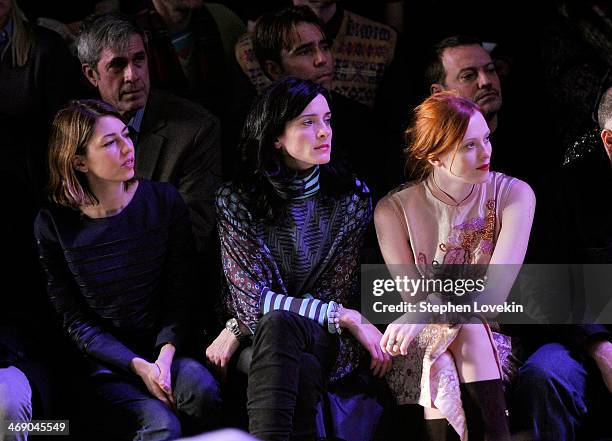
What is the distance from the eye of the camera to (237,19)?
14.7 ft

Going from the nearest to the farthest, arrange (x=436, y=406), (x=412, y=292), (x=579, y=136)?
(x=436, y=406)
(x=412, y=292)
(x=579, y=136)

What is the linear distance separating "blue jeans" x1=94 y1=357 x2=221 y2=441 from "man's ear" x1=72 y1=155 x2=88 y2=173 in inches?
27.0

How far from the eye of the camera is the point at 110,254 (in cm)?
348

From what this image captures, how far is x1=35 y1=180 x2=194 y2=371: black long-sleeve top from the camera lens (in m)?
3.48

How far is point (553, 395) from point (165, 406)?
1175 millimetres

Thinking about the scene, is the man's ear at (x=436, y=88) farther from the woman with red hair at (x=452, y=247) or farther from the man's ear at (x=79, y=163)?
the man's ear at (x=79, y=163)

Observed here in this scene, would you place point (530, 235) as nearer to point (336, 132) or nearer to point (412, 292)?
point (412, 292)

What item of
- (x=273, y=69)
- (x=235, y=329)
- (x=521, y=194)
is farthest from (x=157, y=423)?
(x=273, y=69)

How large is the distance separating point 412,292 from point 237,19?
161 centimetres

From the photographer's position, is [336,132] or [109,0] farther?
[109,0]

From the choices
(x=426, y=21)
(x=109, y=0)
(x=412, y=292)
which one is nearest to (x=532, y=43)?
(x=426, y=21)

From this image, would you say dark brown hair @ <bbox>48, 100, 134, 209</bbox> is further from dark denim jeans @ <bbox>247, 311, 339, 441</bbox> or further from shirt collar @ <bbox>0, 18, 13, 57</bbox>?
dark denim jeans @ <bbox>247, 311, 339, 441</bbox>

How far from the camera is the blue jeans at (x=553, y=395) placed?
326 centimetres

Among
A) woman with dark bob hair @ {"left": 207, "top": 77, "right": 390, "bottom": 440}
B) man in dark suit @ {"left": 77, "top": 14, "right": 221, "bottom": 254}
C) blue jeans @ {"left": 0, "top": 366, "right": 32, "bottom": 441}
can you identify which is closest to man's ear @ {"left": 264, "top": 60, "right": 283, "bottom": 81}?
man in dark suit @ {"left": 77, "top": 14, "right": 221, "bottom": 254}
